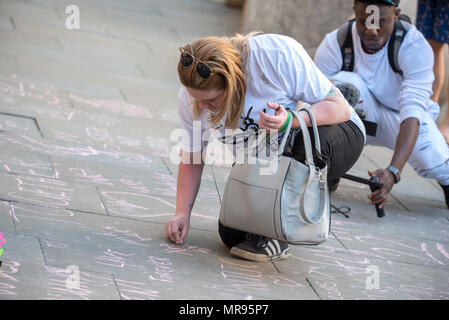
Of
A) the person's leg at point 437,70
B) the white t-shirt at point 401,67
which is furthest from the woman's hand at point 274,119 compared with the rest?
→ the person's leg at point 437,70

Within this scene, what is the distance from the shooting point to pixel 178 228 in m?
3.45

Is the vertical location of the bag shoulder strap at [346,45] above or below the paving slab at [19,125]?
above

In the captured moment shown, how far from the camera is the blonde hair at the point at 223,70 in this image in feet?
9.94

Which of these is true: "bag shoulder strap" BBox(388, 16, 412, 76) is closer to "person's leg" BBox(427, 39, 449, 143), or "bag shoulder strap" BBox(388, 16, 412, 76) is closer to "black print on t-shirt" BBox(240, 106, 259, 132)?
"person's leg" BBox(427, 39, 449, 143)

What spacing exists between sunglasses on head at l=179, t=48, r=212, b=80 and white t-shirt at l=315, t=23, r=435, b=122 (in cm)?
164

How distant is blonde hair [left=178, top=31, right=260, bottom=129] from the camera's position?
9.94 ft

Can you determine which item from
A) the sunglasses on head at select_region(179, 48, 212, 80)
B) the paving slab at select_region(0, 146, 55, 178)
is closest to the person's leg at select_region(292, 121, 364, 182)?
the sunglasses on head at select_region(179, 48, 212, 80)

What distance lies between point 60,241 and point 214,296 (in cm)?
72

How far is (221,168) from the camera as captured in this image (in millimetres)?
4852

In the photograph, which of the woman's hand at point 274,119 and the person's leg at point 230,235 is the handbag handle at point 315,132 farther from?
the person's leg at point 230,235

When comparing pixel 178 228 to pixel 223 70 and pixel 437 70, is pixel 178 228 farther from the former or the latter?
pixel 437 70

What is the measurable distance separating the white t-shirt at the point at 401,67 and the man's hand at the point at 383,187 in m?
0.36
